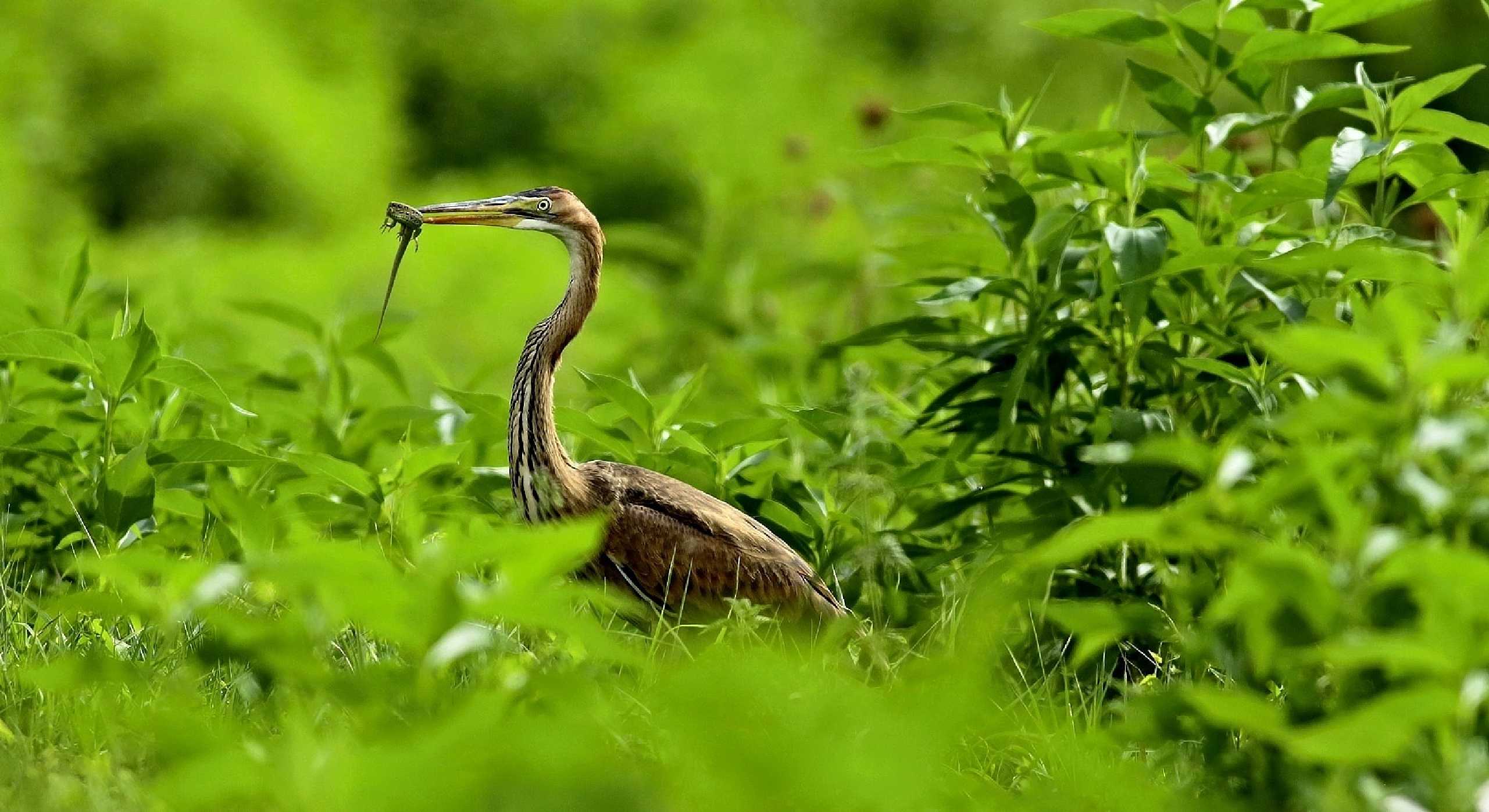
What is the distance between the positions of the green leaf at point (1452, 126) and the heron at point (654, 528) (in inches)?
58.0

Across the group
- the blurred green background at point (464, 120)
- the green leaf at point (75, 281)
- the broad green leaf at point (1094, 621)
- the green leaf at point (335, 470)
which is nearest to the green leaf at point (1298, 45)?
the broad green leaf at point (1094, 621)

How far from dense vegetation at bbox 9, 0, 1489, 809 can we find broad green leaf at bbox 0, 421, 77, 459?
0.03 feet

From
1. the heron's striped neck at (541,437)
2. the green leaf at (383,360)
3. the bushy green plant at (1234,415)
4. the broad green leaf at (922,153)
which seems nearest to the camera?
the bushy green plant at (1234,415)

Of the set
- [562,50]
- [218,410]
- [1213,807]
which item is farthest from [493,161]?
[1213,807]

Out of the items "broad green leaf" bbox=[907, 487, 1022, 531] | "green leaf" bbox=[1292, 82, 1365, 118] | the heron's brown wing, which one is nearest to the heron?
the heron's brown wing

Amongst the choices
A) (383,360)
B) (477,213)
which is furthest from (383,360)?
(477,213)

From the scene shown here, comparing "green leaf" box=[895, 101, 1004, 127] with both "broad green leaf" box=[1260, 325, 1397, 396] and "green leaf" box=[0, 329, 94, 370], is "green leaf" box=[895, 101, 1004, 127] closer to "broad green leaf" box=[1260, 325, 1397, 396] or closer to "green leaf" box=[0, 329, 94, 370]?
"broad green leaf" box=[1260, 325, 1397, 396]

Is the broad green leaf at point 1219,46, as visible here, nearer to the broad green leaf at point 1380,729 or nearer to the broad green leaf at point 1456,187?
the broad green leaf at point 1456,187

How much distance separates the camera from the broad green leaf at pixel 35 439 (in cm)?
324

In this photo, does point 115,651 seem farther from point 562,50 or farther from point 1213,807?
point 562,50

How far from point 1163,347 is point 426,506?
1.51 m

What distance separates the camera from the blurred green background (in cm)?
777

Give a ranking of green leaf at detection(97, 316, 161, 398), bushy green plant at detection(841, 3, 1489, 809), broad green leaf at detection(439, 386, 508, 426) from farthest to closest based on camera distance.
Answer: broad green leaf at detection(439, 386, 508, 426), green leaf at detection(97, 316, 161, 398), bushy green plant at detection(841, 3, 1489, 809)

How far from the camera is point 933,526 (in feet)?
10.9
